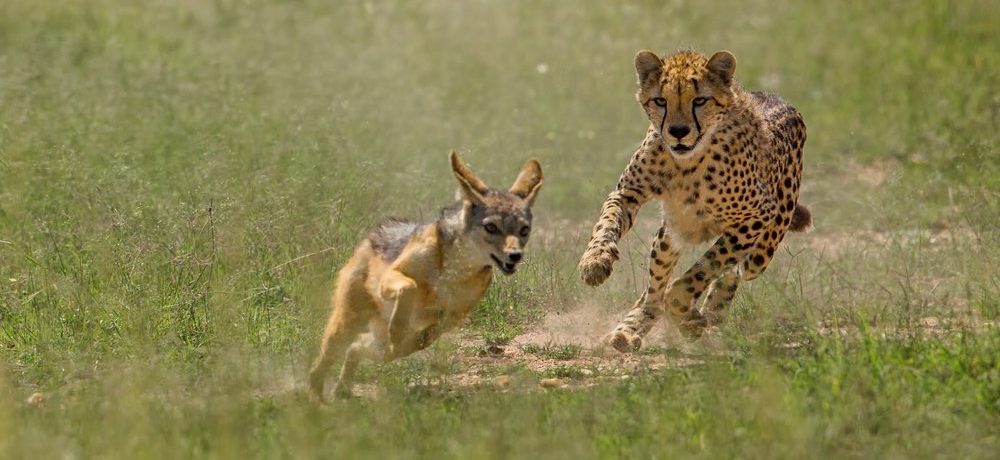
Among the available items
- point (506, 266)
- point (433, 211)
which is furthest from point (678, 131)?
point (433, 211)

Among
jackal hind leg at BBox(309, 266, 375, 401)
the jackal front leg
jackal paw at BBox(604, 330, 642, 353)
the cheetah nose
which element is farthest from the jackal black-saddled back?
the cheetah nose

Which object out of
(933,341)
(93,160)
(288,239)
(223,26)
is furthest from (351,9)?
(933,341)

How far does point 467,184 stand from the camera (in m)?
7.59

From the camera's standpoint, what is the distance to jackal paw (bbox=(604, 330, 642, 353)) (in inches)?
326

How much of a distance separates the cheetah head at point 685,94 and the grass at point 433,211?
100cm

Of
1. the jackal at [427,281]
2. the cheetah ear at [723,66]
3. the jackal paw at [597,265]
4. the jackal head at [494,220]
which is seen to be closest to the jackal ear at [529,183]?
the jackal head at [494,220]

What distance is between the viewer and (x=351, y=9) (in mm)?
17828

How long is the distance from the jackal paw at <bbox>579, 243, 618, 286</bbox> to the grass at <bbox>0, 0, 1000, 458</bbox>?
1.50 feet

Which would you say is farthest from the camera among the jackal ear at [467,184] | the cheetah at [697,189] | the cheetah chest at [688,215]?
the cheetah chest at [688,215]

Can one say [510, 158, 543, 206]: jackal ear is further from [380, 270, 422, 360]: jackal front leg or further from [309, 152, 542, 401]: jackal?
[380, 270, 422, 360]: jackal front leg

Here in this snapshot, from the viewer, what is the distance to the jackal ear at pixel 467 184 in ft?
24.8

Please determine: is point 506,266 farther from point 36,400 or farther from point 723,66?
point 36,400

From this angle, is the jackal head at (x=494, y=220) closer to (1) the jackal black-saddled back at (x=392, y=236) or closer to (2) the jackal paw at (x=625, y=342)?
(1) the jackal black-saddled back at (x=392, y=236)

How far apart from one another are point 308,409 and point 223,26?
10636mm
